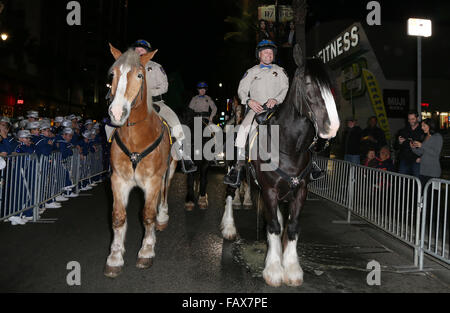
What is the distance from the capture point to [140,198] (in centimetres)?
964

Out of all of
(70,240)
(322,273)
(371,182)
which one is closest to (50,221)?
(70,240)

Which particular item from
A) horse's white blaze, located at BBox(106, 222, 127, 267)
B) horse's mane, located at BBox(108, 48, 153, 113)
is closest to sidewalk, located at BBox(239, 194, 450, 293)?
horse's white blaze, located at BBox(106, 222, 127, 267)

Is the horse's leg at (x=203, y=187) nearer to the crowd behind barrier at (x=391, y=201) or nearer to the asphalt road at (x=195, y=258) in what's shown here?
the asphalt road at (x=195, y=258)

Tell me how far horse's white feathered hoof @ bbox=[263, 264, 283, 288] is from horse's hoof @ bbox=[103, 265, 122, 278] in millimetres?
1878

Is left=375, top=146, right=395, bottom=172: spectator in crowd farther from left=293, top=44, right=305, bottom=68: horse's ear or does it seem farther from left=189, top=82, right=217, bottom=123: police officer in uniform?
left=293, top=44, right=305, bottom=68: horse's ear

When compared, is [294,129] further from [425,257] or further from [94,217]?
[94,217]

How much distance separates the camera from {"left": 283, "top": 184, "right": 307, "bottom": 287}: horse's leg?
4277 mm

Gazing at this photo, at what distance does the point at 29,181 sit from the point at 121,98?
478cm

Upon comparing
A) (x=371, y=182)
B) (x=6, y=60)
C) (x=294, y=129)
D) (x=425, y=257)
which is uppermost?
(x=6, y=60)

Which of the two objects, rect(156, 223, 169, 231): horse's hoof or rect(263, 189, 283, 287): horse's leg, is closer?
rect(263, 189, 283, 287): horse's leg

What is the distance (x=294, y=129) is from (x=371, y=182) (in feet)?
12.0

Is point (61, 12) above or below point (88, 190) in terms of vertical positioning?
above

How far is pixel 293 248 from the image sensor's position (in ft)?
14.5

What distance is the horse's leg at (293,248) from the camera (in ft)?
14.0
